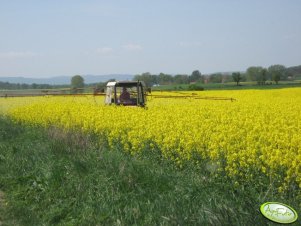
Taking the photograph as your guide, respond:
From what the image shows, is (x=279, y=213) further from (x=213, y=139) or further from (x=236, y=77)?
(x=236, y=77)

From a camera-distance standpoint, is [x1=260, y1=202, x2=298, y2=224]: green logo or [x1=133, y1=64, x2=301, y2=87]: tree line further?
[x1=133, y1=64, x2=301, y2=87]: tree line

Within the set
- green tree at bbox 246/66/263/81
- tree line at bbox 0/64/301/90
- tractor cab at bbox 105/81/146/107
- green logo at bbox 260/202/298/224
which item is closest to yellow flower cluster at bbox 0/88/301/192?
tractor cab at bbox 105/81/146/107

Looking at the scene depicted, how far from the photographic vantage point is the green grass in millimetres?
5051

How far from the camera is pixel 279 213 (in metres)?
3.23

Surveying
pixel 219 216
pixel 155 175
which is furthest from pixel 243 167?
pixel 219 216

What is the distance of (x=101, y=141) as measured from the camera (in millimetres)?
10750

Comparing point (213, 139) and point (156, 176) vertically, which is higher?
point (213, 139)

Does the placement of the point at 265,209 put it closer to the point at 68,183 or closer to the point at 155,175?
the point at 155,175

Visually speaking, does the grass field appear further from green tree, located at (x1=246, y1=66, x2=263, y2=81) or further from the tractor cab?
green tree, located at (x1=246, y1=66, x2=263, y2=81)

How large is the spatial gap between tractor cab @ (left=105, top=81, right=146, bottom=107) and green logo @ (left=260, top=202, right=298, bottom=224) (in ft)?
41.9

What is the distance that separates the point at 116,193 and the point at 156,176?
708 mm

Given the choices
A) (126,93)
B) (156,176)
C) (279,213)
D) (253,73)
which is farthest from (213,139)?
(253,73)

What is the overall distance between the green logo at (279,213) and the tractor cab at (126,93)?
41.9ft

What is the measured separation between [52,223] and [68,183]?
1202 millimetres
